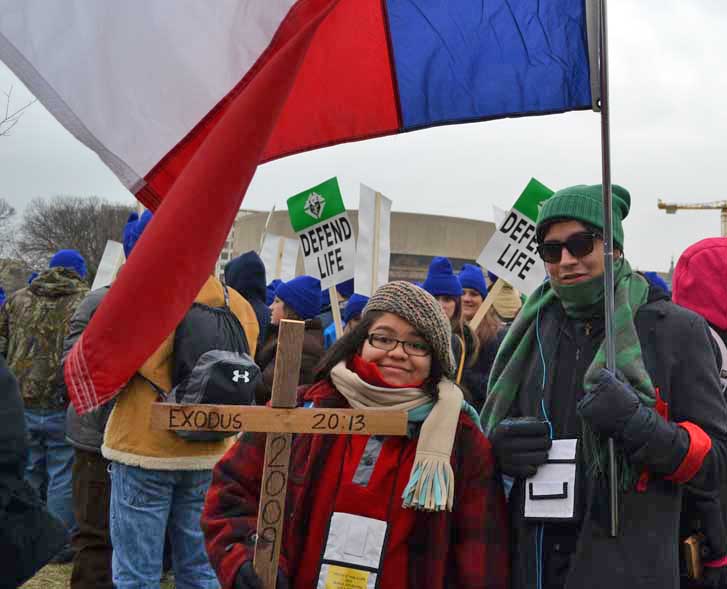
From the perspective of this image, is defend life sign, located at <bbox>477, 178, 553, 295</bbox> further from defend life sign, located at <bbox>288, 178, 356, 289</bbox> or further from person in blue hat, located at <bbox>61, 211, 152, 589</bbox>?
person in blue hat, located at <bbox>61, 211, 152, 589</bbox>

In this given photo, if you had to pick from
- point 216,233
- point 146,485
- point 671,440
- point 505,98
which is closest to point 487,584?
point 671,440

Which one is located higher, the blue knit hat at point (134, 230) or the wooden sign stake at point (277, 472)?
the blue knit hat at point (134, 230)

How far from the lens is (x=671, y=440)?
2748mm

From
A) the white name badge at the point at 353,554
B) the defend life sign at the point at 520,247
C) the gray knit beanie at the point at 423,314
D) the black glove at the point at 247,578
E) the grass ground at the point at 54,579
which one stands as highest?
the defend life sign at the point at 520,247

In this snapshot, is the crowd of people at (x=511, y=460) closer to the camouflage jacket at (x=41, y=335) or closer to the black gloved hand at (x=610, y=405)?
the black gloved hand at (x=610, y=405)

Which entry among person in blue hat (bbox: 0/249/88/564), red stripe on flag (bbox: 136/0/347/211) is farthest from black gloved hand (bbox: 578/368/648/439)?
person in blue hat (bbox: 0/249/88/564)

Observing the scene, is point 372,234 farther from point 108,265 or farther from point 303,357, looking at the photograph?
point 108,265

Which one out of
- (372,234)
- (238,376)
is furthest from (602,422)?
(372,234)

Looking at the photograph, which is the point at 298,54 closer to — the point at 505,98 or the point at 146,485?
the point at 505,98

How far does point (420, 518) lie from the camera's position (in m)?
2.75

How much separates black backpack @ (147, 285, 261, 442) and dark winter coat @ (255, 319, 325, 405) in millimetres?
1006

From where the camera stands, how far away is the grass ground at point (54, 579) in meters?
6.39

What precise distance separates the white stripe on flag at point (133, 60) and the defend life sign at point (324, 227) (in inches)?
181

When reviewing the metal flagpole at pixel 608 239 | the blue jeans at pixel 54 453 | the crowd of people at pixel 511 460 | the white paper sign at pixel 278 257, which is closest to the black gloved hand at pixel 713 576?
the crowd of people at pixel 511 460
